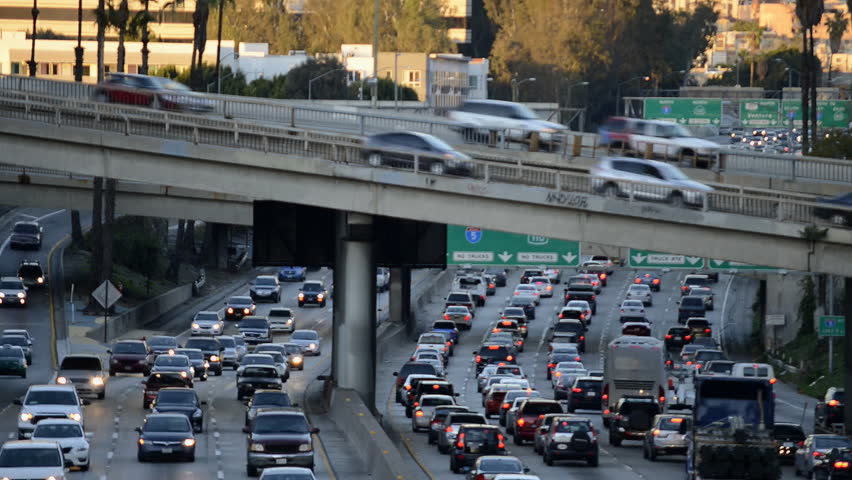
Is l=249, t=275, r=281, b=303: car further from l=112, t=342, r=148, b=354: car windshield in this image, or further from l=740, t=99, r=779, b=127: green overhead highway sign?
l=112, t=342, r=148, b=354: car windshield

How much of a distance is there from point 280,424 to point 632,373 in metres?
20.3

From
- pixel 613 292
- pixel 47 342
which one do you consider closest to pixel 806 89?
pixel 613 292

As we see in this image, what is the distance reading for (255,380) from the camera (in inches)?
2361

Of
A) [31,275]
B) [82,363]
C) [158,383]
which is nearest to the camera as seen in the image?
[158,383]

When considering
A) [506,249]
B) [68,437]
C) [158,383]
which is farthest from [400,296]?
[68,437]

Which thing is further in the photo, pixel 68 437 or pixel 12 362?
pixel 12 362

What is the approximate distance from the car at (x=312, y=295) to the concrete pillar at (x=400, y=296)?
7599mm

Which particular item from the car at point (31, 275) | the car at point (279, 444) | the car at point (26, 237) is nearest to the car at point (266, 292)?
the car at point (31, 275)

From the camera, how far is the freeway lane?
45.8 metres

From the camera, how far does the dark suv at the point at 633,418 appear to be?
171 feet

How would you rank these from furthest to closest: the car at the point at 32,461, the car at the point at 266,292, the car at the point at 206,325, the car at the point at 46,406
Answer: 1. the car at the point at 266,292
2. the car at the point at 206,325
3. the car at the point at 46,406
4. the car at the point at 32,461

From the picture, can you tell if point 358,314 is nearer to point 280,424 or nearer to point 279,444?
point 280,424

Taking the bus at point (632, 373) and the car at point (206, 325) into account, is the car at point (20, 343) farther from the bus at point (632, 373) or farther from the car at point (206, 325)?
the bus at point (632, 373)

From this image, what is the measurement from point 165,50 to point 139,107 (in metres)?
120
